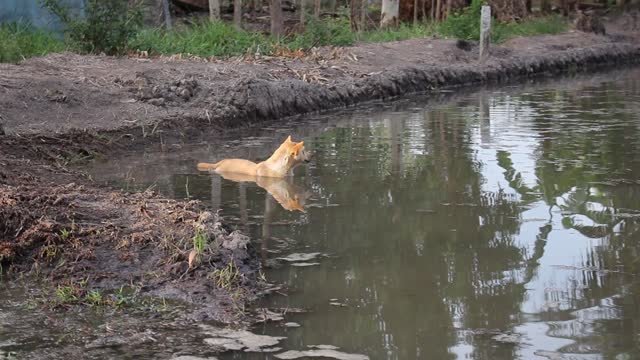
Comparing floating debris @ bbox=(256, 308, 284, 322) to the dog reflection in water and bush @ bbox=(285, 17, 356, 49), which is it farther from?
bush @ bbox=(285, 17, 356, 49)

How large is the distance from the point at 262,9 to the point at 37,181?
67.7ft

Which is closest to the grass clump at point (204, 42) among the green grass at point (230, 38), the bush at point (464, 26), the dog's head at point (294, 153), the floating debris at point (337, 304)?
the green grass at point (230, 38)

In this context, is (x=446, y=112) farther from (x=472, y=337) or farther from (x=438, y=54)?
(x=472, y=337)

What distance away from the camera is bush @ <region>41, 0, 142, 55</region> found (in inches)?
609

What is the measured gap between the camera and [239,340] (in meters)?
5.41

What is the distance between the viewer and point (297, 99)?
15656 mm

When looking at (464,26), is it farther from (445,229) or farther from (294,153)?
(445,229)

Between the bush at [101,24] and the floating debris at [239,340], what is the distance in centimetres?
1086

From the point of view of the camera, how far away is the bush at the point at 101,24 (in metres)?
15.5

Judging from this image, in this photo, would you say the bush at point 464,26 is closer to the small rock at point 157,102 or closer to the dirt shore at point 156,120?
the dirt shore at point 156,120

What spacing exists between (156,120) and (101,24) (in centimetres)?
336

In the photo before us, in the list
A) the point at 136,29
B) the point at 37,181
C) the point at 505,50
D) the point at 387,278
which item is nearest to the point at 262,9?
the point at 505,50

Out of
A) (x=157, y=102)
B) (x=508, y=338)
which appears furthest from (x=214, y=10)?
(x=508, y=338)

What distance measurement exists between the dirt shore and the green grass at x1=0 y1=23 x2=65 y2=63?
38 cm
